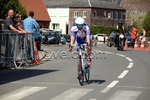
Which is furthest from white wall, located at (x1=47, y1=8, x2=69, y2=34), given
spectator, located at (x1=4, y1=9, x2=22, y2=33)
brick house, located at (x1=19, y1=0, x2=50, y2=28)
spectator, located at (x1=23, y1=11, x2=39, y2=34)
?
spectator, located at (x1=4, y1=9, x2=22, y2=33)

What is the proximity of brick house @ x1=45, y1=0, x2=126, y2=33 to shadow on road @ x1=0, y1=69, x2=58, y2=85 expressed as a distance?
270 ft

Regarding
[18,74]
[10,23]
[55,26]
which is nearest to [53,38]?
[10,23]

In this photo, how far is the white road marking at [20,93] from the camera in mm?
9469

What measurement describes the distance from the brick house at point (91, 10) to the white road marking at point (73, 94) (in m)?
Answer: 86.6

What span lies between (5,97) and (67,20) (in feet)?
297

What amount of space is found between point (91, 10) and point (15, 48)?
8176cm

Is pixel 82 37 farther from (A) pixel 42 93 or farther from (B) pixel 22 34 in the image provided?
(B) pixel 22 34

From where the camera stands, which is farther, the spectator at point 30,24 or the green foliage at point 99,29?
the green foliage at point 99,29

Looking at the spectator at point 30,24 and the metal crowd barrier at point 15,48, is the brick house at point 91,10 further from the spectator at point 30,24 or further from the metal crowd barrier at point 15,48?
the metal crowd barrier at point 15,48

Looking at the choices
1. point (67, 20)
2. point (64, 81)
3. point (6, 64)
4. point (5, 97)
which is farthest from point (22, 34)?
point (67, 20)

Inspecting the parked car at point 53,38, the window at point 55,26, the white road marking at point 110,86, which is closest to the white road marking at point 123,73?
the white road marking at point 110,86

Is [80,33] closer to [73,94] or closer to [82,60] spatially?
[82,60]

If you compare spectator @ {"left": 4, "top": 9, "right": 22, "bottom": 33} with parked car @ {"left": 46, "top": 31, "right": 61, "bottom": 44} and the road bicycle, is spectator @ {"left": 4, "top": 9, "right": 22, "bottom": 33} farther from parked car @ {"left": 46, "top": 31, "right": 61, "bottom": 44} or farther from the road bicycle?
parked car @ {"left": 46, "top": 31, "right": 61, "bottom": 44}

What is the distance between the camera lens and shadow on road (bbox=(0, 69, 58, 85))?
12.7m
